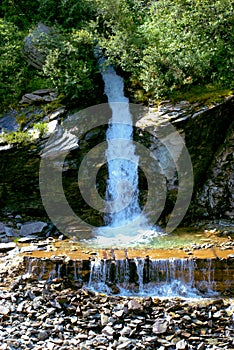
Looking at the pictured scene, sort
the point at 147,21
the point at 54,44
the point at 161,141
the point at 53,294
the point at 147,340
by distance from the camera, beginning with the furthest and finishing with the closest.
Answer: the point at 147,21 < the point at 54,44 < the point at 161,141 < the point at 53,294 < the point at 147,340

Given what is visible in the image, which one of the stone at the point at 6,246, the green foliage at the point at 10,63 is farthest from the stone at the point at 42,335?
the green foliage at the point at 10,63

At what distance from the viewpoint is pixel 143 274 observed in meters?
10.8

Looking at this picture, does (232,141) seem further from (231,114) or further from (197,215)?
(197,215)

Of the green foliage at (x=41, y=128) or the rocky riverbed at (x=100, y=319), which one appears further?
the green foliage at (x=41, y=128)

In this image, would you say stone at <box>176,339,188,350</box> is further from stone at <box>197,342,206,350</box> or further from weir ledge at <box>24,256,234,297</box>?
weir ledge at <box>24,256,234,297</box>

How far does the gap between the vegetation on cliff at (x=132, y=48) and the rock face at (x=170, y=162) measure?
1.19m

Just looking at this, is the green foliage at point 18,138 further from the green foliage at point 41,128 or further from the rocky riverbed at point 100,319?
the rocky riverbed at point 100,319

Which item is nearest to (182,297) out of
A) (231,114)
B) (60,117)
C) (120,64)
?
(231,114)

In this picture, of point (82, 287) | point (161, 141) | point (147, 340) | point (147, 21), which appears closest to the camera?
point (147, 340)

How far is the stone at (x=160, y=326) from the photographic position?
8.85 meters

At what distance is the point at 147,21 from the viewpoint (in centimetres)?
1716

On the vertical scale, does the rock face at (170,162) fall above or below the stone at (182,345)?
above

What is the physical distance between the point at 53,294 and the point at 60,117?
20.6ft

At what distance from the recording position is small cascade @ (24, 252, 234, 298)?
10.7 m
